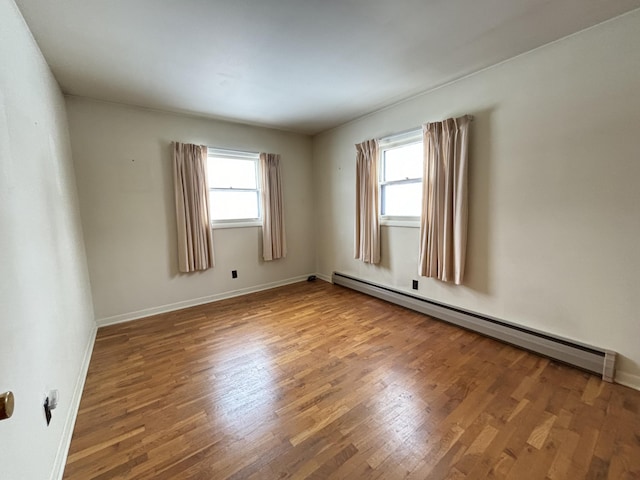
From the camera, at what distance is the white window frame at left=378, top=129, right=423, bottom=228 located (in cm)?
321

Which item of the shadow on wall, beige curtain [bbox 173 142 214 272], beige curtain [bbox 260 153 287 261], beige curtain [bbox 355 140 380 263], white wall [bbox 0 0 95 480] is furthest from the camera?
beige curtain [bbox 260 153 287 261]

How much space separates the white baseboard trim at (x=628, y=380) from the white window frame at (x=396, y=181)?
1.99 metres

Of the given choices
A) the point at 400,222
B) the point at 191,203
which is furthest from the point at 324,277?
the point at 191,203

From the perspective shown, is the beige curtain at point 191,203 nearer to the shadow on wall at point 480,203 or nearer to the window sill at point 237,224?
the window sill at point 237,224

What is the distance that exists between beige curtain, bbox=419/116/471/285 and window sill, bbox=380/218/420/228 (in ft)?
0.72

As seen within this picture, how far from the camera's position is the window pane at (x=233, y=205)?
12.6 feet

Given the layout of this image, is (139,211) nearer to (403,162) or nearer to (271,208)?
(271,208)

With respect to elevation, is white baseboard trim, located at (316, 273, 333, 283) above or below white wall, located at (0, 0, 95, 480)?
below

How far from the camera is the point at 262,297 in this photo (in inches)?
156

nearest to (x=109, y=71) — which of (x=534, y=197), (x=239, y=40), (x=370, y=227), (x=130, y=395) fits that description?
(x=239, y=40)

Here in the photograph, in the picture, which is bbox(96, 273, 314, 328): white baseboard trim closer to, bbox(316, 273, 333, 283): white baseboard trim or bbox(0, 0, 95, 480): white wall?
bbox(316, 273, 333, 283): white baseboard trim

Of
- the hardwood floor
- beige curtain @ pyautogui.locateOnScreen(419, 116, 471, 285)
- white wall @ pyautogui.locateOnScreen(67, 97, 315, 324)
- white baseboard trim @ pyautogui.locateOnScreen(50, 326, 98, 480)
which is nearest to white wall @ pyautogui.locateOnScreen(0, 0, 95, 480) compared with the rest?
white baseboard trim @ pyautogui.locateOnScreen(50, 326, 98, 480)

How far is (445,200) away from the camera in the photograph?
279 centimetres

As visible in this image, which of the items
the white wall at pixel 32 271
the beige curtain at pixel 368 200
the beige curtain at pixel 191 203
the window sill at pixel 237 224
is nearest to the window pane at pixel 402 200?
the beige curtain at pixel 368 200
